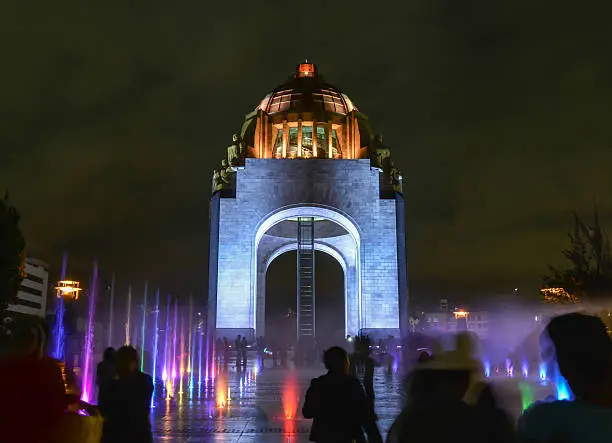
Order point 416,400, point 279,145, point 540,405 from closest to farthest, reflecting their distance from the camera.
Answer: point 540,405 → point 416,400 → point 279,145

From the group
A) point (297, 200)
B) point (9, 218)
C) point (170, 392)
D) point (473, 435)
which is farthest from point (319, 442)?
point (297, 200)

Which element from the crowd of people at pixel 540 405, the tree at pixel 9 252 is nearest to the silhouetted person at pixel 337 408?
the crowd of people at pixel 540 405

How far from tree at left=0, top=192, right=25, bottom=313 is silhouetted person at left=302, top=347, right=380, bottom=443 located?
1965 centimetres

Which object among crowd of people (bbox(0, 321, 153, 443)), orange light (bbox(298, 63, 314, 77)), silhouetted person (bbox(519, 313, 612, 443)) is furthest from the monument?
silhouetted person (bbox(519, 313, 612, 443))

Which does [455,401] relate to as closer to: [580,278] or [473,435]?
[473,435]

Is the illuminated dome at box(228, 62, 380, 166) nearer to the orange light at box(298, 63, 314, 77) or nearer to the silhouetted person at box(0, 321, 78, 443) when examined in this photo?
the orange light at box(298, 63, 314, 77)

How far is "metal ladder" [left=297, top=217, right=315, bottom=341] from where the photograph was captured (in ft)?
119

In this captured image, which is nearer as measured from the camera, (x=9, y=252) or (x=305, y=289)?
(x=9, y=252)

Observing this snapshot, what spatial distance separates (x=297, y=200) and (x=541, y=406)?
32900 mm

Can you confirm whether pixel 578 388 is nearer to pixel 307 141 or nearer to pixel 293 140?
pixel 293 140

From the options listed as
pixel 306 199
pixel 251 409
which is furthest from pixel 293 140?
pixel 251 409

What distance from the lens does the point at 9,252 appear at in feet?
69.3

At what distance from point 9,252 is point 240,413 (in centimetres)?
1464

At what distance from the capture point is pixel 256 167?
35688mm
